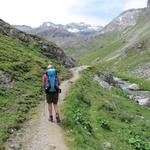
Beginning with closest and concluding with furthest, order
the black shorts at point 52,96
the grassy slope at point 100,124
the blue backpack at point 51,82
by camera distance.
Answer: the grassy slope at point 100,124 → the blue backpack at point 51,82 → the black shorts at point 52,96

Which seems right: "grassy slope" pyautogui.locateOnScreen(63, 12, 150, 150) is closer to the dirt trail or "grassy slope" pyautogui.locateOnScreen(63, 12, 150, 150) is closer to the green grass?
the green grass

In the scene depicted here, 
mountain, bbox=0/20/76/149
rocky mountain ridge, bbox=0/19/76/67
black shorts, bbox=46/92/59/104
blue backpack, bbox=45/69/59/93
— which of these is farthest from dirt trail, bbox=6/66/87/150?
rocky mountain ridge, bbox=0/19/76/67

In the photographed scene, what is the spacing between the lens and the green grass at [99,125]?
2667cm

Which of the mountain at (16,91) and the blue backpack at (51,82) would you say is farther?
the mountain at (16,91)

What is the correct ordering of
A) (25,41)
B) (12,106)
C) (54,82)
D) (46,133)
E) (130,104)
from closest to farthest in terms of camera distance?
1. (46,133)
2. (54,82)
3. (12,106)
4. (130,104)
5. (25,41)

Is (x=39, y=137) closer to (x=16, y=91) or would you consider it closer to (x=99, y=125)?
(x=99, y=125)

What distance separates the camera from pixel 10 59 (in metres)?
62.1

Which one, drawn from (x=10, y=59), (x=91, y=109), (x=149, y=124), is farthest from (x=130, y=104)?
(x=10, y=59)

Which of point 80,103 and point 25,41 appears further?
point 25,41

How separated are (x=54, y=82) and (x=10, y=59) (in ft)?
112

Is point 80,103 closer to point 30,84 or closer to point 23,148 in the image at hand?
point 30,84

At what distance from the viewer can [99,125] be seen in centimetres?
3353

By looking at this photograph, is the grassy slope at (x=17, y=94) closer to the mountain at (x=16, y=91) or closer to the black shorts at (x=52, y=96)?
the mountain at (x=16, y=91)

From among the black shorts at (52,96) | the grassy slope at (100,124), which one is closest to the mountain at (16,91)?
the black shorts at (52,96)
